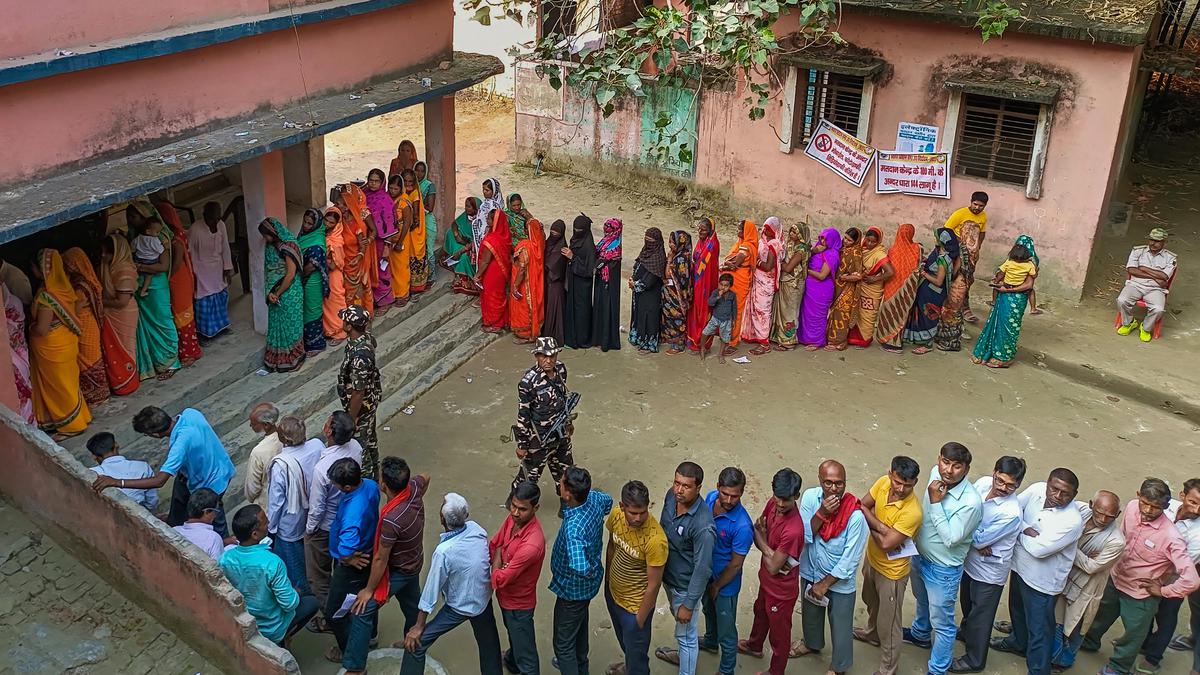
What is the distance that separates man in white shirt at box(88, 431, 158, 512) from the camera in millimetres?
5895

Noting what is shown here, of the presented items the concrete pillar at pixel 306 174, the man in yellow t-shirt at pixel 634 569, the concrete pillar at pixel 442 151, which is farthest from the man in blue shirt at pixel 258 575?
the concrete pillar at pixel 306 174

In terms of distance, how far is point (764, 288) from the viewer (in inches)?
378

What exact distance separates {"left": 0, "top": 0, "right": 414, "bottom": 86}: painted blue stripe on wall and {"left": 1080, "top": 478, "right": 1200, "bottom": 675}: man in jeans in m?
6.36

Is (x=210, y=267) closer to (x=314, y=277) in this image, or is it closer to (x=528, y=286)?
(x=314, y=277)

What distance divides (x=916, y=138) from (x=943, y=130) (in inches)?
11.8

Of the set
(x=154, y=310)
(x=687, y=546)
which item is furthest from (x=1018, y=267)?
(x=154, y=310)

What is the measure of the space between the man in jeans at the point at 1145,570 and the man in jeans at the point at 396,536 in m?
3.81

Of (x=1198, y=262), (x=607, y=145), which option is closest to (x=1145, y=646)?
(x=1198, y=262)

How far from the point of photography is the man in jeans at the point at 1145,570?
18.3 ft

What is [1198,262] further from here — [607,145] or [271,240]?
[271,240]

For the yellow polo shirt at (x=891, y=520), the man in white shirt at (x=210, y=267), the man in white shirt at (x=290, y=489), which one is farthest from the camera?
the man in white shirt at (x=210, y=267)

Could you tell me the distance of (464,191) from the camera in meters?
14.1

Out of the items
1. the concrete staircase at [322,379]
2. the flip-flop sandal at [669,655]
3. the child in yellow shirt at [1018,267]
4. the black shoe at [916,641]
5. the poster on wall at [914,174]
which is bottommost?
the flip-flop sandal at [669,655]

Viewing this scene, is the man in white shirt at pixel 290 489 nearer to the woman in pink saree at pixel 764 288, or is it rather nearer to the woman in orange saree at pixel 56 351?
the woman in orange saree at pixel 56 351
